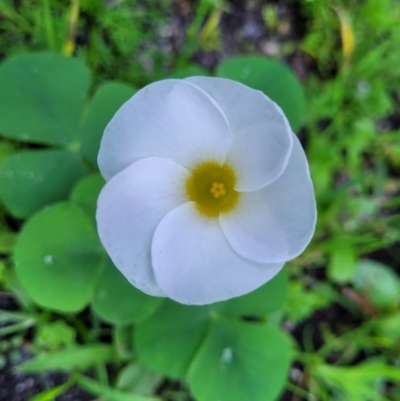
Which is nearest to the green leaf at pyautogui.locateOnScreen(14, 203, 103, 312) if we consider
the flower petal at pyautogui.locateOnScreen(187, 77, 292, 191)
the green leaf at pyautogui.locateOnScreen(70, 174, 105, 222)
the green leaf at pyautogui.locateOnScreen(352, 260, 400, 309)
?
the green leaf at pyautogui.locateOnScreen(70, 174, 105, 222)

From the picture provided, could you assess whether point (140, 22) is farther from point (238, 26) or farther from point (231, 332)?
point (231, 332)

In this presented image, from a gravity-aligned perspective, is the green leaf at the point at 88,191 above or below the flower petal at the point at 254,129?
below

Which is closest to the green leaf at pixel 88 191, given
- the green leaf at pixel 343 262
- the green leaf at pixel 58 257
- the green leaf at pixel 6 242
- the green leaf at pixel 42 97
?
the green leaf at pixel 58 257

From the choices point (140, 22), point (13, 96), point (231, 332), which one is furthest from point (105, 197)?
point (140, 22)

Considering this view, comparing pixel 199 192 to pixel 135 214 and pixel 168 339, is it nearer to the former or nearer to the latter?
pixel 135 214

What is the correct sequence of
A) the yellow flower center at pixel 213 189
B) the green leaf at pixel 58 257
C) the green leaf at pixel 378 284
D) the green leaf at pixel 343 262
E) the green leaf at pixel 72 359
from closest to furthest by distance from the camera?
the yellow flower center at pixel 213 189 → the green leaf at pixel 58 257 → the green leaf at pixel 72 359 → the green leaf at pixel 343 262 → the green leaf at pixel 378 284

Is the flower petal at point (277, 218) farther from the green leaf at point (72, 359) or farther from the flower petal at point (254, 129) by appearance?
the green leaf at point (72, 359)
